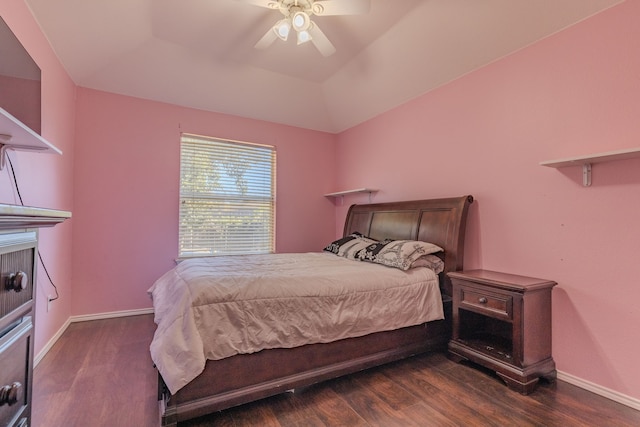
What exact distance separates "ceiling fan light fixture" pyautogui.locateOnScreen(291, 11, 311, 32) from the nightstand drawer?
2288mm

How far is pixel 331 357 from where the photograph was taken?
2004mm

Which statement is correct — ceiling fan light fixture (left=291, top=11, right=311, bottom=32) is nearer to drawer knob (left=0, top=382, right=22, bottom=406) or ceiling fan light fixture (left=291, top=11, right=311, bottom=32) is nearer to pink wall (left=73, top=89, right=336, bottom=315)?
pink wall (left=73, top=89, right=336, bottom=315)

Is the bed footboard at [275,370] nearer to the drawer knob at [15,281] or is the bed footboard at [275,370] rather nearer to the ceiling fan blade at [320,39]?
the drawer knob at [15,281]

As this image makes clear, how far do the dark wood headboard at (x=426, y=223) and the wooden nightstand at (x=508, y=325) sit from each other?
260mm

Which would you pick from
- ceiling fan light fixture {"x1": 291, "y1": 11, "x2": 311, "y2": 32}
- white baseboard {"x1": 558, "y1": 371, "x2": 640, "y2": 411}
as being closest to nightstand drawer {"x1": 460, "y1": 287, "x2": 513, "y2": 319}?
white baseboard {"x1": 558, "y1": 371, "x2": 640, "y2": 411}

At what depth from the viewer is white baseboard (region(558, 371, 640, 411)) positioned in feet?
5.95

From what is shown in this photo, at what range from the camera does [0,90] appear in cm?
144

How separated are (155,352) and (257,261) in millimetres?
1210

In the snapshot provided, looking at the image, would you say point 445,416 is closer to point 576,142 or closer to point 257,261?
point 257,261

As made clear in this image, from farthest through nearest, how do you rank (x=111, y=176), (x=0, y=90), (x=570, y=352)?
(x=111, y=176)
(x=570, y=352)
(x=0, y=90)

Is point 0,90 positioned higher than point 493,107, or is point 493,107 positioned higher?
point 493,107

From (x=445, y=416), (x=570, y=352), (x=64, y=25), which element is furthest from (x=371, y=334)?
(x=64, y=25)

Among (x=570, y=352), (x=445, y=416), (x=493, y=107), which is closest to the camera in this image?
(x=445, y=416)

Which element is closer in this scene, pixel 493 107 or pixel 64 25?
pixel 64 25
